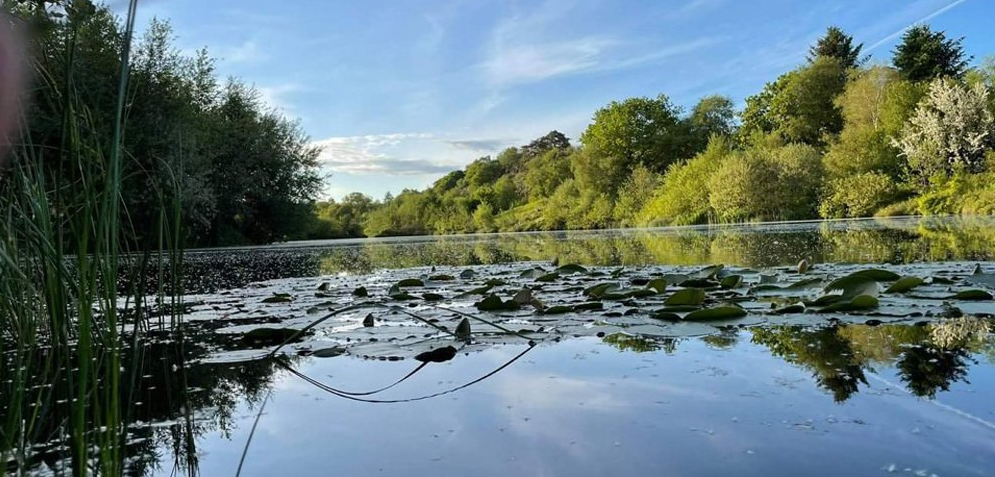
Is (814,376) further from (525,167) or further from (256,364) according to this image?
(525,167)

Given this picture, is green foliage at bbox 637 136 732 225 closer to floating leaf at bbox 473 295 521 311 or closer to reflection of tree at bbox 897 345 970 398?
floating leaf at bbox 473 295 521 311

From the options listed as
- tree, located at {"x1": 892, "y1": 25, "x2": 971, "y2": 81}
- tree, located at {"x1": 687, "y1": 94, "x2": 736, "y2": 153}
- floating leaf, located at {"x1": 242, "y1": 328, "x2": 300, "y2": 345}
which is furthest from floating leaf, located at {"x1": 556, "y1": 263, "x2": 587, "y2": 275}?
tree, located at {"x1": 687, "y1": 94, "x2": 736, "y2": 153}

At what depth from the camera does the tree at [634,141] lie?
35125 mm

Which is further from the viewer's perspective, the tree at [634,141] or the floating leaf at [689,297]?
the tree at [634,141]

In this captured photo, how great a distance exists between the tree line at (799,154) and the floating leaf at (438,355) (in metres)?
19.8

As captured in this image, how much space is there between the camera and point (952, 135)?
67.6 feet

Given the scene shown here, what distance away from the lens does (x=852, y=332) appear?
211 cm

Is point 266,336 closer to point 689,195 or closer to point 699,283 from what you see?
point 699,283

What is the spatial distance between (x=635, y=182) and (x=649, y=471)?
3064 cm

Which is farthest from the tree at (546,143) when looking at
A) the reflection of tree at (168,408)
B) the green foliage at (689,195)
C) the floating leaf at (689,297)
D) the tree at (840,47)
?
the reflection of tree at (168,408)

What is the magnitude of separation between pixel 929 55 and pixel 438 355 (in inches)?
1257

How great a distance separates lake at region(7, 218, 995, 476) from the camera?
110 cm

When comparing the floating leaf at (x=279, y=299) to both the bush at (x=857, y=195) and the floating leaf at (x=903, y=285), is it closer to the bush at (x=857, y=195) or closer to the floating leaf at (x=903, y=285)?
the floating leaf at (x=903, y=285)

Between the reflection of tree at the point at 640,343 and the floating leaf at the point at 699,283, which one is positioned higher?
the floating leaf at the point at 699,283
